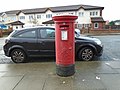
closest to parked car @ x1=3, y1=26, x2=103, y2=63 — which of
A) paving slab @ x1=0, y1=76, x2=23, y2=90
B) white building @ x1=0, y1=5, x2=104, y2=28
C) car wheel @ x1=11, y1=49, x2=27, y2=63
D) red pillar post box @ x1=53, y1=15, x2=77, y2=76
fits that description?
car wheel @ x1=11, y1=49, x2=27, y2=63

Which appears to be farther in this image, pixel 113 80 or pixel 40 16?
pixel 40 16

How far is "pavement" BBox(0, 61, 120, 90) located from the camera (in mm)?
4703

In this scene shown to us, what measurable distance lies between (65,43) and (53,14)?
4448 cm

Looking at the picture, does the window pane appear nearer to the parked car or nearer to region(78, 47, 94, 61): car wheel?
the parked car

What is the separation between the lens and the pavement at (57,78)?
4.70 m

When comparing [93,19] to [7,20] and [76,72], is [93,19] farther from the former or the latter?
[76,72]

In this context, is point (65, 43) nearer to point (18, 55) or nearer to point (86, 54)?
point (86, 54)

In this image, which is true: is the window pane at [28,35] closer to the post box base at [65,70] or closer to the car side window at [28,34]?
the car side window at [28,34]

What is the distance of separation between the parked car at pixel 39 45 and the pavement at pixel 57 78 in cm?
77

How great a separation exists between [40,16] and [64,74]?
47876 millimetres

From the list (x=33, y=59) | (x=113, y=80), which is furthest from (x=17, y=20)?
(x=113, y=80)

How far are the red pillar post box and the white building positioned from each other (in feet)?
110

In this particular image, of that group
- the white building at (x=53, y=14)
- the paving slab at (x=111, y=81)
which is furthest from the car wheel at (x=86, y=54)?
the white building at (x=53, y=14)

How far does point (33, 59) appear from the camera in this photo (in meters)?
8.34
